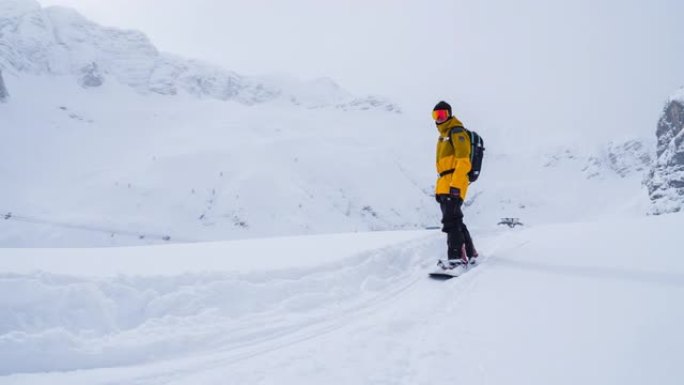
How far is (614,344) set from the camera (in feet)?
7.57

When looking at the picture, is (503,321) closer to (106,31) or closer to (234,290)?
(234,290)

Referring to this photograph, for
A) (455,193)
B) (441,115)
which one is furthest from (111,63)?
(455,193)

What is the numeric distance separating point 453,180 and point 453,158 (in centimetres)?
34

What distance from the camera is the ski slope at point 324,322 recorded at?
2.27 metres

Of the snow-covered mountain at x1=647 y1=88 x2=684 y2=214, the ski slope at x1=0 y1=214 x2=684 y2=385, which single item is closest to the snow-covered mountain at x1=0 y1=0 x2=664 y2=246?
the snow-covered mountain at x1=647 y1=88 x2=684 y2=214

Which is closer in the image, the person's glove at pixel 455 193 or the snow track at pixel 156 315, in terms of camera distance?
the snow track at pixel 156 315

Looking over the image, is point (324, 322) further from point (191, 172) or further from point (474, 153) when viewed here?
point (191, 172)

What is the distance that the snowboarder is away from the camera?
532cm

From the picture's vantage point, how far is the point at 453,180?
538 cm

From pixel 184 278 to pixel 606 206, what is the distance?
135 meters

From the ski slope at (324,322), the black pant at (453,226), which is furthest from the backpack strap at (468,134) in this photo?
the ski slope at (324,322)

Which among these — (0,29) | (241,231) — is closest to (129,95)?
(0,29)

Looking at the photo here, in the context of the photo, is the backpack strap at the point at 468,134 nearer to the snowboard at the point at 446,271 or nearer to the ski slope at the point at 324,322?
the snowboard at the point at 446,271

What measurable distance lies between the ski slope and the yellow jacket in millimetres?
1275
